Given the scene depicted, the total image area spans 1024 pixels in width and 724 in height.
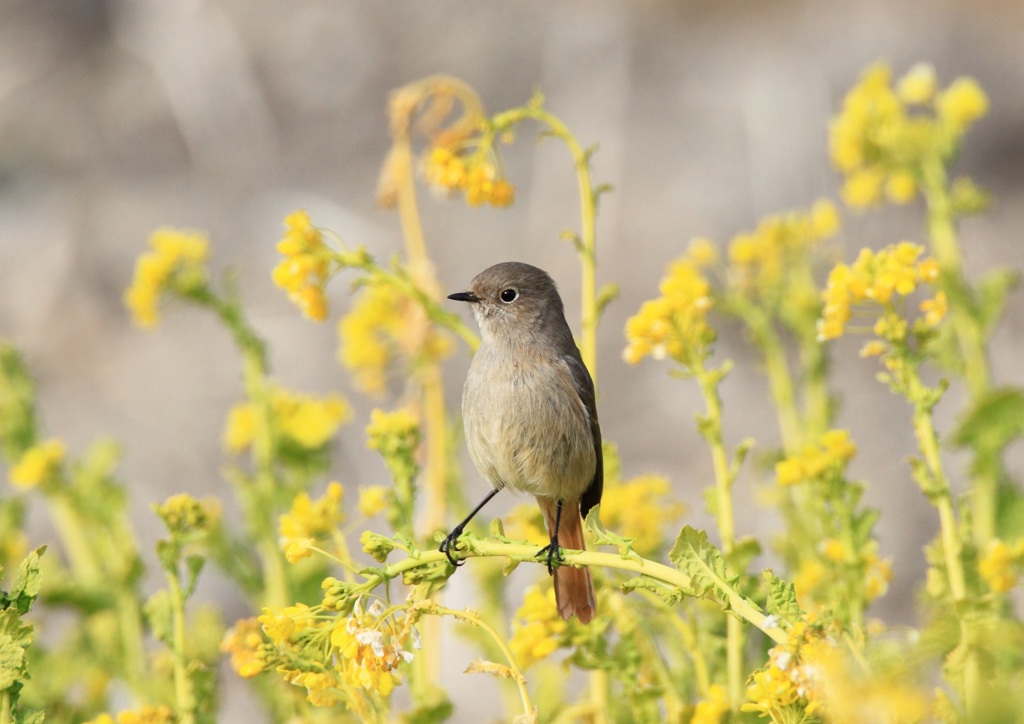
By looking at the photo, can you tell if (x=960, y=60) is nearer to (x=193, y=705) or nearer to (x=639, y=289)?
(x=639, y=289)

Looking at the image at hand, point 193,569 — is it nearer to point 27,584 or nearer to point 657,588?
point 27,584

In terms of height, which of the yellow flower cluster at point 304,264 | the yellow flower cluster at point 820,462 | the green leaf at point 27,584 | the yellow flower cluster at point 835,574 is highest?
the yellow flower cluster at point 304,264

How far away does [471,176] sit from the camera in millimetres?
2615

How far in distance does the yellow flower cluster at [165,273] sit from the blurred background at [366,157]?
9.06 feet

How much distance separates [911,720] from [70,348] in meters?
6.29

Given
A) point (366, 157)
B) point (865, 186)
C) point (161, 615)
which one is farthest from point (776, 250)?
point (366, 157)

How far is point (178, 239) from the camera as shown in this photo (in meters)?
3.47

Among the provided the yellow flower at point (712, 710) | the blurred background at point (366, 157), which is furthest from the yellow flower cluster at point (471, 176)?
the blurred background at point (366, 157)

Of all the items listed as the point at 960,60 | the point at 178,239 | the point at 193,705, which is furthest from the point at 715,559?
the point at 960,60

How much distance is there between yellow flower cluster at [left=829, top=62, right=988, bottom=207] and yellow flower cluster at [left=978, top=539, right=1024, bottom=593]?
1.56 m

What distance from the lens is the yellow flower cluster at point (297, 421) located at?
12.0 feet

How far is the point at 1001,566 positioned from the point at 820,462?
15.6 inches

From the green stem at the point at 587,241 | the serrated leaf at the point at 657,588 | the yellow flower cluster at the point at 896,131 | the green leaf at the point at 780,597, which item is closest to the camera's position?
the green leaf at the point at 780,597

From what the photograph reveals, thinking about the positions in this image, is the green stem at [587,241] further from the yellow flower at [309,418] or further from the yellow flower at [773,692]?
the yellow flower at [309,418]
